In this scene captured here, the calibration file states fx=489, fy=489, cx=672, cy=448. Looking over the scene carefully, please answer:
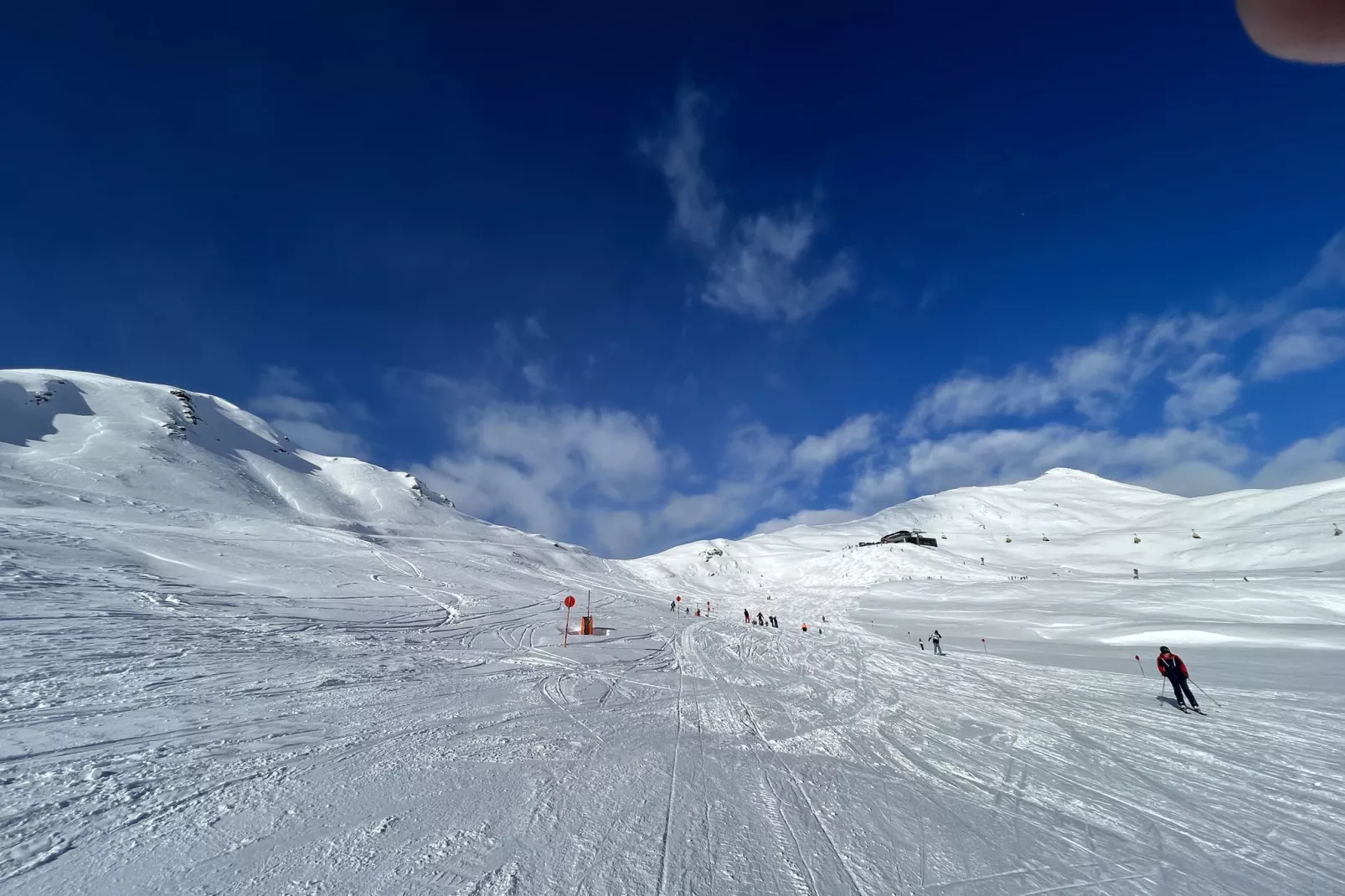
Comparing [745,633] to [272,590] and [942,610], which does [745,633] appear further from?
[272,590]

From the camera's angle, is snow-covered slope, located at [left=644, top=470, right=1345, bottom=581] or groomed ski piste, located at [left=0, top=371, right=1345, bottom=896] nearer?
groomed ski piste, located at [left=0, top=371, right=1345, bottom=896]

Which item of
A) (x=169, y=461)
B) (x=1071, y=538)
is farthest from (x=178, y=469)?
(x=1071, y=538)

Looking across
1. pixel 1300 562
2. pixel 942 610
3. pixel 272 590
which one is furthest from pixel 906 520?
pixel 272 590

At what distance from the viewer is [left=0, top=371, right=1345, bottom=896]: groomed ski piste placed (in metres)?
4.83

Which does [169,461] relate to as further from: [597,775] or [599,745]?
[597,775]

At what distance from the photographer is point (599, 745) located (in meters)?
8.20

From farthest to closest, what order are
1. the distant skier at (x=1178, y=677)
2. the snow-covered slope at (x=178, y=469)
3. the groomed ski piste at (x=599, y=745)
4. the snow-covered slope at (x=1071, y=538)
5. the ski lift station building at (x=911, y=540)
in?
1. the ski lift station building at (x=911, y=540)
2. the snow-covered slope at (x=1071, y=538)
3. the snow-covered slope at (x=178, y=469)
4. the distant skier at (x=1178, y=677)
5. the groomed ski piste at (x=599, y=745)

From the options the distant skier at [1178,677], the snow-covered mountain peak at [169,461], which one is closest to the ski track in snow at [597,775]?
the distant skier at [1178,677]

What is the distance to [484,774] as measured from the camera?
22.1ft

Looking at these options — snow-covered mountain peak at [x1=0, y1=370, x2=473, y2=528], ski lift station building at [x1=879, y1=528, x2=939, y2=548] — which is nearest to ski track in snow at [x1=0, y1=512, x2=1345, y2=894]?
snow-covered mountain peak at [x1=0, y1=370, x2=473, y2=528]

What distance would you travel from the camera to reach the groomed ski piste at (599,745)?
4.83 metres

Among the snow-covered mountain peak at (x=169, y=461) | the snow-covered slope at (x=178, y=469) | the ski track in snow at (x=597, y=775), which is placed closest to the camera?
the ski track in snow at (x=597, y=775)

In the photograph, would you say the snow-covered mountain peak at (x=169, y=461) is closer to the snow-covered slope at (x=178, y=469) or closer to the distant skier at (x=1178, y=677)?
the snow-covered slope at (x=178, y=469)

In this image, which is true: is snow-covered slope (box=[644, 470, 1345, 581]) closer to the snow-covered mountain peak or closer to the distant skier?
the snow-covered mountain peak
